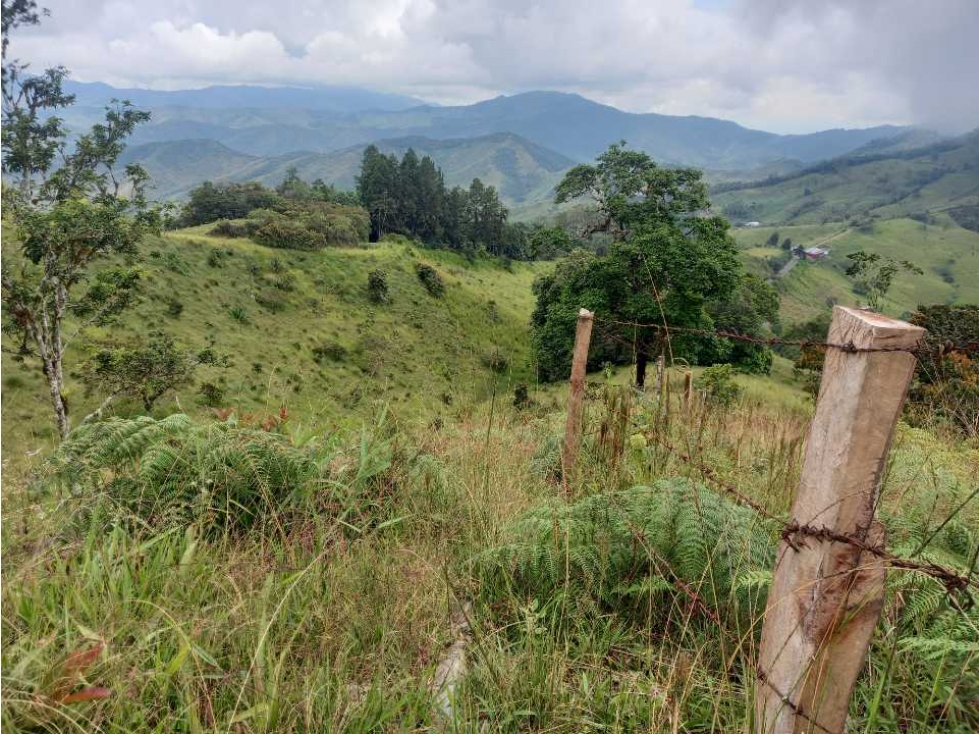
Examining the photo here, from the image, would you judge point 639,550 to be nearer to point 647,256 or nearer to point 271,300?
point 647,256

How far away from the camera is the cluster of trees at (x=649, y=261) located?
25.0m

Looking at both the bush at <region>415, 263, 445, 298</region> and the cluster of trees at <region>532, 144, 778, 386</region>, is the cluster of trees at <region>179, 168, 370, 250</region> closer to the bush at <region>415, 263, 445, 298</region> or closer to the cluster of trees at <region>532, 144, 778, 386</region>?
the bush at <region>415, 263, 445, 298</region>

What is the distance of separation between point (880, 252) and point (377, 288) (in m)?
155

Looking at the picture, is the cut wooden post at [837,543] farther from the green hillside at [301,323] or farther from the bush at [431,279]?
the bush at [431,279]

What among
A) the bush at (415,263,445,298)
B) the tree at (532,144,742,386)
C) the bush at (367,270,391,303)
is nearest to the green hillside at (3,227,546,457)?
the bush at (367,270,391,303)

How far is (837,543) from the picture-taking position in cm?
174

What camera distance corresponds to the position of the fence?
1.63 m

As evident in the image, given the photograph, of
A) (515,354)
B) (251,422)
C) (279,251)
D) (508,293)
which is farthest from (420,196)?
(251,422)

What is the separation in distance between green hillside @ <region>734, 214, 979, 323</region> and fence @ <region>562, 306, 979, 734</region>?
346 feet

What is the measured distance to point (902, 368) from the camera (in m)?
1.61

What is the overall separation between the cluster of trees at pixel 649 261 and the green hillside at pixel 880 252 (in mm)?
77872

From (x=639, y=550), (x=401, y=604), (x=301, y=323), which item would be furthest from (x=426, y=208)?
(x=401, y=604)

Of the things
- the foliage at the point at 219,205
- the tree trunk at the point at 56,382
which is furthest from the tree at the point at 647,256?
the foliage at the point at 219,205

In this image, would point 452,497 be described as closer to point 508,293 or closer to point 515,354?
point 515,354
